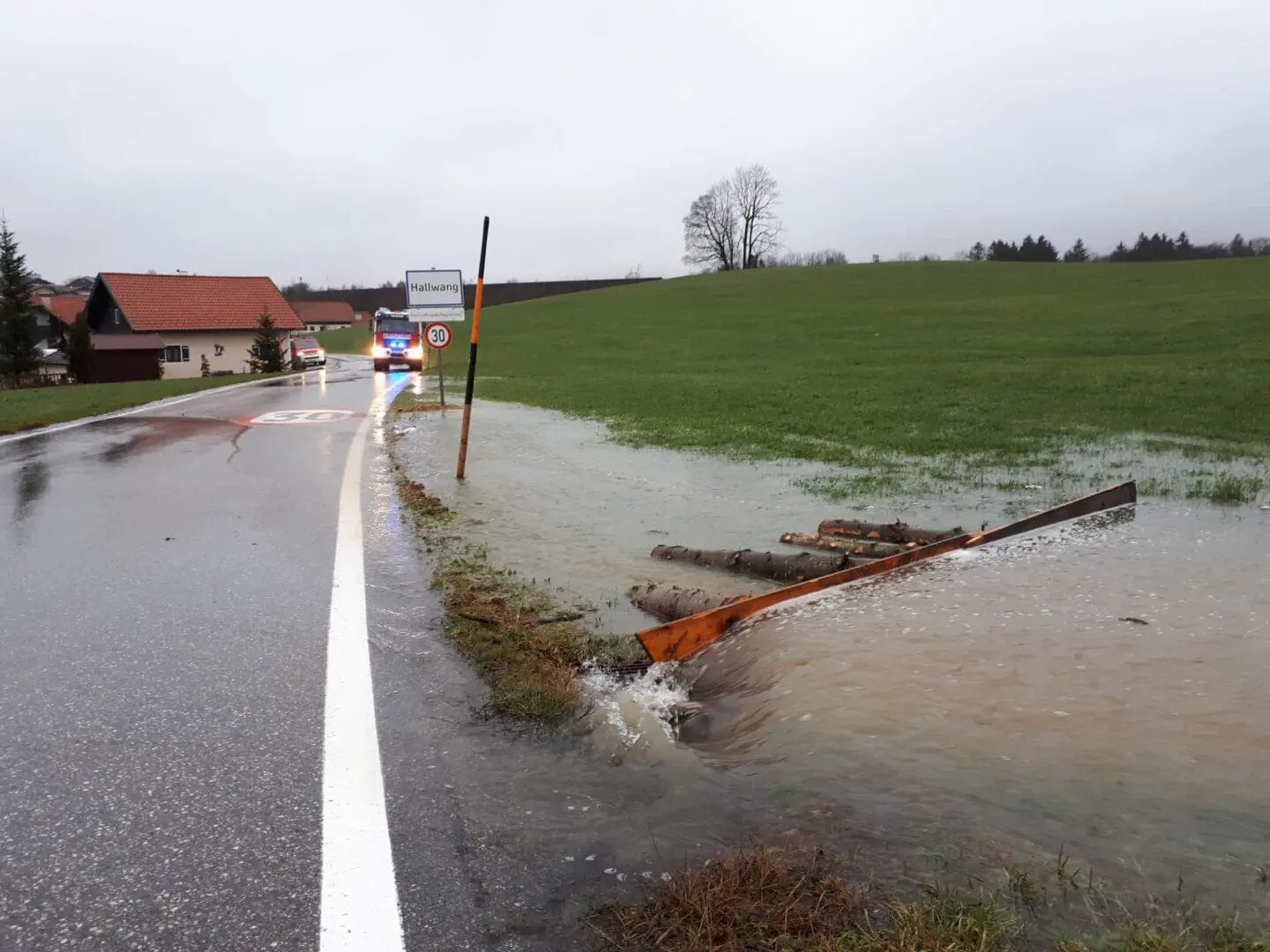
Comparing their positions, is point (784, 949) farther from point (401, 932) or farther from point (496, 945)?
point (401, 932)

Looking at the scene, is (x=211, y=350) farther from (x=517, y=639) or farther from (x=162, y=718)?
(x=162, y=718)

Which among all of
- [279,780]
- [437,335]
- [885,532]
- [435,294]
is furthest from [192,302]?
[279,780]

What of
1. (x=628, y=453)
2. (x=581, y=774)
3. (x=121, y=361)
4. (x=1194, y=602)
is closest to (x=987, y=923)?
Result: (x=581, y=774)

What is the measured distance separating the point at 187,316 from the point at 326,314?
7583 centimetres

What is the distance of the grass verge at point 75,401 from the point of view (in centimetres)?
1783

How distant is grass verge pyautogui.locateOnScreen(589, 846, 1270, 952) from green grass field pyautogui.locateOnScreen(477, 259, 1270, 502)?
890 cm

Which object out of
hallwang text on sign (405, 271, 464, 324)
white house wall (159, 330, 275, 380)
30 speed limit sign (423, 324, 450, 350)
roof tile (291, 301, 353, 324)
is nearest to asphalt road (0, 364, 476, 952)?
30 speed limit sign (423, 324, 450, 350)

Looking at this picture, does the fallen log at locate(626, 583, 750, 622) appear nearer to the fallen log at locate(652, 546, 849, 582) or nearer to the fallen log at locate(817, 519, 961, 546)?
the fallen log at locate(652, 546, 849, 582)

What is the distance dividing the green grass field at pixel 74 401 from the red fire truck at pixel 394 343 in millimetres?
7856

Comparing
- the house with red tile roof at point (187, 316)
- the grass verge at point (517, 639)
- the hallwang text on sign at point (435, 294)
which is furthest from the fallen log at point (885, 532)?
the house with red tile roof at point (187, 316)

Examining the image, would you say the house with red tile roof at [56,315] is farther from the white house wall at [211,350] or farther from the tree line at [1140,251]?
the tree line at [1140,251]

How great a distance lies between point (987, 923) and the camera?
2545 millimetres

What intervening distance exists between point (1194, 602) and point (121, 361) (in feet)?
194

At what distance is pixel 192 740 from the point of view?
3.90m
